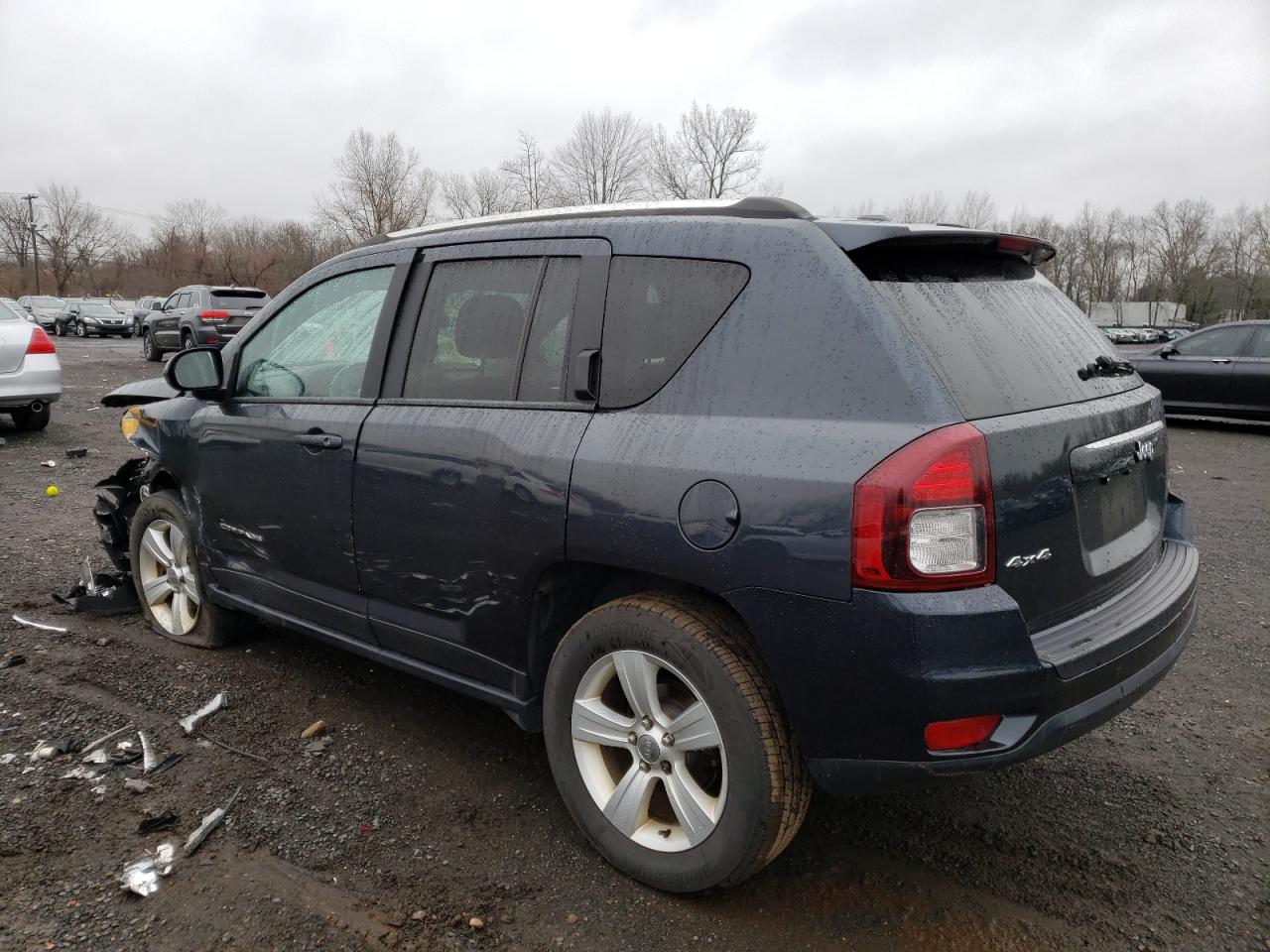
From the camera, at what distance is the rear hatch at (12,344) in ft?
31.3

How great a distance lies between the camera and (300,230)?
65.2 meters

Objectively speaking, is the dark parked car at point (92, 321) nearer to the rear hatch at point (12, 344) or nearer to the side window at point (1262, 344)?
the rear hatch at point (12, 344)

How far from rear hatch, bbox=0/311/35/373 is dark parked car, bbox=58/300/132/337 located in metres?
33.6

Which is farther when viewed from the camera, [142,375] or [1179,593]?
[142,375]

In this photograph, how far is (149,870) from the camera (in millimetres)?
2494

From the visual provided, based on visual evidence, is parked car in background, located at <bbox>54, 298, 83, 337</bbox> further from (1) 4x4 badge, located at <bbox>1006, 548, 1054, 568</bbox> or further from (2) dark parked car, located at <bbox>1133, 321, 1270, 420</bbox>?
(1) 4x4 badge, located at <bbox>1006, 548, 1054, 568</bbox>

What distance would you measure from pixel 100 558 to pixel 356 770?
3.45m

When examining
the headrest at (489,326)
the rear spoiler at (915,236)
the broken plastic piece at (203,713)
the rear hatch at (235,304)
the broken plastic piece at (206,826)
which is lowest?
the broken plastic piece at (206,826)

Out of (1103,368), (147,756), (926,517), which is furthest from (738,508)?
(147,756)

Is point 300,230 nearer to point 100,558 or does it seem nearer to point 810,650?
point 100,558

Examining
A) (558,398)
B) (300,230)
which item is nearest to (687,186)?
(300,230)

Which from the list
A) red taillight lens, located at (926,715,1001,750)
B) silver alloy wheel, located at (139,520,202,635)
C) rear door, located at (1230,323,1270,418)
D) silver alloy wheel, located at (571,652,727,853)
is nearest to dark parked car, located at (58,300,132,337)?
silver alloy wheel, located at (139,520,202,635)

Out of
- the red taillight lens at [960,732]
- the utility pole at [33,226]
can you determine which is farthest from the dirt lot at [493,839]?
the utility pole at [33,226]

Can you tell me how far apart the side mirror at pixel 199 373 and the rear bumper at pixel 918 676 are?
103 inches
